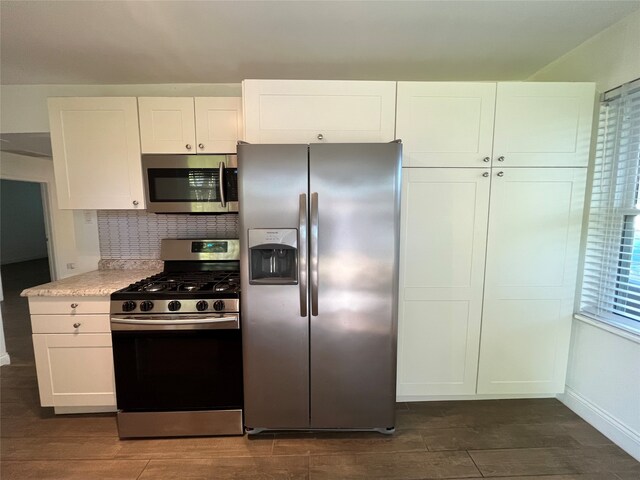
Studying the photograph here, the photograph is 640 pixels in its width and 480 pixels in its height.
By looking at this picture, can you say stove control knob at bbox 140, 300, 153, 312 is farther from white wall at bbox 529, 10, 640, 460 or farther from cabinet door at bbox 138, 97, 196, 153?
white wall at bbox 529, 10, 640, 460

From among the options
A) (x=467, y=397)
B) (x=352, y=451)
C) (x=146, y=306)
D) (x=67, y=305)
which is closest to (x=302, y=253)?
(x=146, y=306)

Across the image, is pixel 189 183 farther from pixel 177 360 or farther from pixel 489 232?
pixel 489 232

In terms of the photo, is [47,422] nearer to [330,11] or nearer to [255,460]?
[255,460]

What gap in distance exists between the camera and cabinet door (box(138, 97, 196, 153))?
209 cm

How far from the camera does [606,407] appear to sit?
5.96ft

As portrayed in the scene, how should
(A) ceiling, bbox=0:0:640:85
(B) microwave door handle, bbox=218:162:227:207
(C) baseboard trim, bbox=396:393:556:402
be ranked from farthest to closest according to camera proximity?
(C) baseboard trim, bbox=396:393:556:402 < (B) microwave door handle, bbox=218:162:227:207 < (A) ceiling, bbox=0:0:640:85

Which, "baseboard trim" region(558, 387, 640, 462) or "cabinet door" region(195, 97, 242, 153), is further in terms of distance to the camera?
"cabinet door" region(195, 97, 242, 153)

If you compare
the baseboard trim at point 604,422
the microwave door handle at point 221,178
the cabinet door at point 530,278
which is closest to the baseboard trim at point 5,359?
the microwave door handle at point 221,178

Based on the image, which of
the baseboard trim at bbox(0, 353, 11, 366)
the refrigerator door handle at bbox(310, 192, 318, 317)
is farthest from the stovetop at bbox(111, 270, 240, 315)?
the baseboard trim at bbox(0, 353, 11, 366)

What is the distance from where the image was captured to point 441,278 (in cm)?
197

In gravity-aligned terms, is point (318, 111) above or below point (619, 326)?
above

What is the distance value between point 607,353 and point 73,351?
3.43 meters

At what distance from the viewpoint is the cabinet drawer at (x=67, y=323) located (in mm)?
1866

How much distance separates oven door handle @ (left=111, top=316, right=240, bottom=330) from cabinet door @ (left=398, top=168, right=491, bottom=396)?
1.20 metres
